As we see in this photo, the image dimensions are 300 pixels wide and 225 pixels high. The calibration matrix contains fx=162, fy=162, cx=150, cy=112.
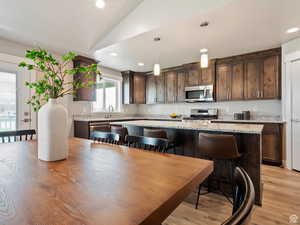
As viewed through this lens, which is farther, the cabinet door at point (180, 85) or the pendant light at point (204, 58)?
the cabinet door at point (180, 85)

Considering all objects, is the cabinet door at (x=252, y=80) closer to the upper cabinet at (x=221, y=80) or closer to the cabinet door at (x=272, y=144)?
the upper cabinet at (x=221, y=80)

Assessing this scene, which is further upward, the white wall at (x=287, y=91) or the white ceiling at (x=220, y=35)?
the white ceiling at (x=220, y=35)

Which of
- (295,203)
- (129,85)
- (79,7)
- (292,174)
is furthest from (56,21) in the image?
(292,174)

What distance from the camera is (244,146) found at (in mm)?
1998

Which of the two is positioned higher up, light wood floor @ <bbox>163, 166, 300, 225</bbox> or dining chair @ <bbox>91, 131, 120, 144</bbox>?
dining chair @ <bbox>91, 131, 120, 144</bbox>

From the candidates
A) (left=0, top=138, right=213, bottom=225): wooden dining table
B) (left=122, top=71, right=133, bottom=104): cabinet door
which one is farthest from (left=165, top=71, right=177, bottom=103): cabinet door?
(left=0, top=138, right=213, bottom=225): wooden dining table

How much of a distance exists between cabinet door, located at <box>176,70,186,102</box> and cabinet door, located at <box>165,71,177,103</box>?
0.10 m

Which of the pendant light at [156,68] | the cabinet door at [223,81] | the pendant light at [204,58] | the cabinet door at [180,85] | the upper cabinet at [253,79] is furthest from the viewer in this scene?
the cabinet door at [180,85]

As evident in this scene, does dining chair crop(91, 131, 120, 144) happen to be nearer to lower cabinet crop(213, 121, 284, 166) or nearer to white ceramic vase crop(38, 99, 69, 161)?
white ceramic vase crop(38, 99, 69, 161)

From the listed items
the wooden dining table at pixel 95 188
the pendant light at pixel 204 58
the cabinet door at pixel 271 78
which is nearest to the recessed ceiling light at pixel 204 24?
the pendant light at pixel 204 58

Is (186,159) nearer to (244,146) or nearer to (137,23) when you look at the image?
(244,146)

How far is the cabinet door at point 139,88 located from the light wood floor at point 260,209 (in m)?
3.90

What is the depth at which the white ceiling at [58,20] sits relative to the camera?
2.38 metres

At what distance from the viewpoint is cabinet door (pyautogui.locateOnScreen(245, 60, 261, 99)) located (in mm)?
3683
